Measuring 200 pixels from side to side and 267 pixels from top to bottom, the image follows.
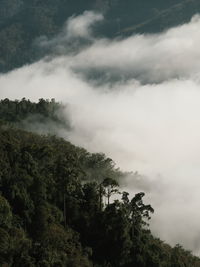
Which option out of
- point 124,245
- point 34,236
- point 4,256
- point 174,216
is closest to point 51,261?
point 4,256

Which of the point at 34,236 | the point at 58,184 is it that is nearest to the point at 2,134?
the point at 58,184

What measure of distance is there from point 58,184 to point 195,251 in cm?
6119

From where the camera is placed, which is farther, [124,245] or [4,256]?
[124,245]

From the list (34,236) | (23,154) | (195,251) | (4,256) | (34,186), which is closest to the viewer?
(4,256)

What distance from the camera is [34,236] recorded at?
73062 mm

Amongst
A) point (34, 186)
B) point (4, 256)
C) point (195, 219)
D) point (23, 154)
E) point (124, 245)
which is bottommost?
point (4, 256)

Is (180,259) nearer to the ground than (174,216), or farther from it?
nearer to the ground

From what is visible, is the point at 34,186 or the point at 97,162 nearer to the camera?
the point at 34,186

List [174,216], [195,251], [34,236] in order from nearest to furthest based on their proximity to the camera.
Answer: [34,236] < [195,251] < [174,216]

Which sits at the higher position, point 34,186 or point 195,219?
point 195,219

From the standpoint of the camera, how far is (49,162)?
92.2 metres

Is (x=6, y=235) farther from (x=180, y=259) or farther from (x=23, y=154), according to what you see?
(x=180, y=259)

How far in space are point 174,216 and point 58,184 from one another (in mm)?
77272

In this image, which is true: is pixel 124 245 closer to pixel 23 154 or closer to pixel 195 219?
pixel 23 154
